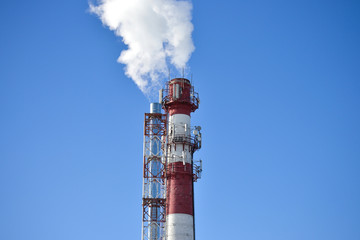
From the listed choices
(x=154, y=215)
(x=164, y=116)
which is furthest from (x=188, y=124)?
(x=154, y=215)

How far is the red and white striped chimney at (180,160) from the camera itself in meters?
54.0

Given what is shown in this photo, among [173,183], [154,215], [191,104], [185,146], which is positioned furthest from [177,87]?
[154,215]

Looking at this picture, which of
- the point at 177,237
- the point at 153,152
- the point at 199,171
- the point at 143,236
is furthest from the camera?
the point at 153,152

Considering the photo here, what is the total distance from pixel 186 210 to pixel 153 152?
43.4 ft

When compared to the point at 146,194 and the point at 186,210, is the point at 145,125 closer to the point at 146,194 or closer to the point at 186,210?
the point at 146,194

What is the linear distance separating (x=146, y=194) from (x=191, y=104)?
11.7 m

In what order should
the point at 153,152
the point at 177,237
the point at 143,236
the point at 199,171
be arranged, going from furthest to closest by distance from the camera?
the point at 153,152, the point at 143,236, the point at 199,171, the point at 177,237

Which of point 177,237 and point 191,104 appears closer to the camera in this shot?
point 177,237

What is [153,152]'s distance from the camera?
6612 centimetres

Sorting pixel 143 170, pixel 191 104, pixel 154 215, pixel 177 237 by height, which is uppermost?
pixel 191 104

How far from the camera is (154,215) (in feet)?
206

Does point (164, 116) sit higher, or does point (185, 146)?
point (164, 116)

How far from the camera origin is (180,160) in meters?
56.8

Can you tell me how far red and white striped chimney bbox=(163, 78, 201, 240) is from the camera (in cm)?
5397
